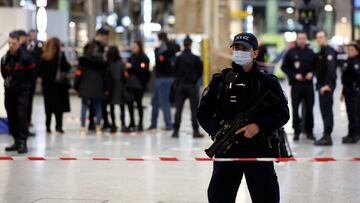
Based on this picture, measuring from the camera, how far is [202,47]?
2638 cm

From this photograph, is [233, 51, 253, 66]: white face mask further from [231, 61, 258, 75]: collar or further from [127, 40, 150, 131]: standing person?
[127, 40, 150, 131]: standing person

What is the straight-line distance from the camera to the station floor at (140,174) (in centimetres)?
959

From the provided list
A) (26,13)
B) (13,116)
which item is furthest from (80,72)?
(13,116)

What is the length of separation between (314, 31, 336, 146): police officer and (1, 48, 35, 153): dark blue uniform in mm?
4875

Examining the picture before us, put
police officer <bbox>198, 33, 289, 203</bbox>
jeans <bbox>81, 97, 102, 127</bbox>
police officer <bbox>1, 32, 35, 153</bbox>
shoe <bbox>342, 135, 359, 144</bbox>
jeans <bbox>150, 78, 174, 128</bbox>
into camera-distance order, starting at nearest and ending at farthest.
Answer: police officer <bbox>198, 33, 289, 203</bbox> < police officer <bbox>1, 32, 35, 153</bbox> < shoe <bbox>342, 135, 359, 144</bbox> < jeans <bbox>81, 97, 102, 127</bbox> < jeans <bbox>150, 78, 174, 128</bbox>

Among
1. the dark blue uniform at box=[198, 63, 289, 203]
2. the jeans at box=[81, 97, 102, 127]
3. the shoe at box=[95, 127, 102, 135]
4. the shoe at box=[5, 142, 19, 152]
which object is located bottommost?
the shoe at box=[95, 127, 102, 135]

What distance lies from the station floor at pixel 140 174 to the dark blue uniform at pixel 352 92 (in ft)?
1.09

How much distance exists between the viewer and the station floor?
9586 mm

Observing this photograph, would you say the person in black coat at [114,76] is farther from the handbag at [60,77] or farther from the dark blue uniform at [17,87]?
the dark blue uniform at [17,87]

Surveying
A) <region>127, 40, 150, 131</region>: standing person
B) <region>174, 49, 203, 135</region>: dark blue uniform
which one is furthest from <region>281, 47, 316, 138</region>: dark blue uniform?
<region>127, 40, 150, 131</region>: standing person

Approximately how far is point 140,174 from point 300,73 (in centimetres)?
492

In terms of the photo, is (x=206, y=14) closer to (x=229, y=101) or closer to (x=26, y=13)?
(x=26, y=13)

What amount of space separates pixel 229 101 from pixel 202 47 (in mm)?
19957

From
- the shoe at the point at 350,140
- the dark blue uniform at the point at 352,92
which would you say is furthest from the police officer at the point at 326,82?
the shoe at the point at 350,140
